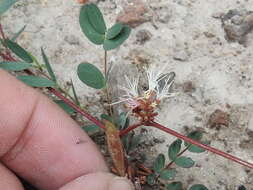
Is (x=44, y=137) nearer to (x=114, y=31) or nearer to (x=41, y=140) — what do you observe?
(x=41, y=140)

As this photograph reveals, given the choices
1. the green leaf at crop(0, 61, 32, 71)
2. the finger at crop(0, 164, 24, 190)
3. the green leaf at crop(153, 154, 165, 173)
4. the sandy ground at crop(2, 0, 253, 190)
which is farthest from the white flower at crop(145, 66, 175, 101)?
the finger at crop(0, 164, 24, 190)

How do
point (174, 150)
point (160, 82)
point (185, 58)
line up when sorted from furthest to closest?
point (185, 58) → point (160, 82) → point (174, 150)

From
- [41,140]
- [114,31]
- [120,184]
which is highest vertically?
[114,31]

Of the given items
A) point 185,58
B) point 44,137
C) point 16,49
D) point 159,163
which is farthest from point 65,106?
point 185,58

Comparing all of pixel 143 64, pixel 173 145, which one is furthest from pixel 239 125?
pixel 143 64

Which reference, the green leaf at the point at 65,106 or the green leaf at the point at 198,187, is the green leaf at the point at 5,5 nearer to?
the green leaf at the point at 65,106

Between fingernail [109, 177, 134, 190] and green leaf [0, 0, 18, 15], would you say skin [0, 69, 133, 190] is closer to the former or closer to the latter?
fingernail [109, 177, 134, 190]

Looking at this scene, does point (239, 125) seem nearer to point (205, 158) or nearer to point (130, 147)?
point (205, 158)
